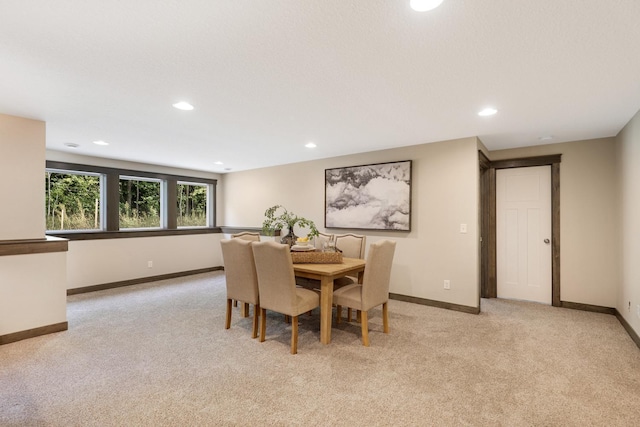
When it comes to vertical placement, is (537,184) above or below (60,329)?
above

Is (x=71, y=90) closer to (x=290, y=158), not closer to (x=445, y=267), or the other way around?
(x=290, y=158)

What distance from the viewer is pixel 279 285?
9.05 ft

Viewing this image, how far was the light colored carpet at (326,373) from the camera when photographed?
1850 millimetres

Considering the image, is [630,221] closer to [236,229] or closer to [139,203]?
[236,229]

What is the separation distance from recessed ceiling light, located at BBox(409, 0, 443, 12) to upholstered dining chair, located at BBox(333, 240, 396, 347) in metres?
1.84

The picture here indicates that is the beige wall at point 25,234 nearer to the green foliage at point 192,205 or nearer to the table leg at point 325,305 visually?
the table leg at point 325,305

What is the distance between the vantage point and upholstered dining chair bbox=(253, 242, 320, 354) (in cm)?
268

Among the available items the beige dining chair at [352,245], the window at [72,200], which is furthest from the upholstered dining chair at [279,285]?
the window at [72,200]

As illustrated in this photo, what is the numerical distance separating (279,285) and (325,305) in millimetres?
461

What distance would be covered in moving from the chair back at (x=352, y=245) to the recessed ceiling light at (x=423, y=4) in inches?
114

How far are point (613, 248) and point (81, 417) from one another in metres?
5.30

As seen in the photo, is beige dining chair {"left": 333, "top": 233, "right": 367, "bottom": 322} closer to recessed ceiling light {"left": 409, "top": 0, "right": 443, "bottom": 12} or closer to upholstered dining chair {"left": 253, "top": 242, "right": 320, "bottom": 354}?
upholstered dining chair {"left": 253, "top": 242, "right": 320, "bottom": 354}

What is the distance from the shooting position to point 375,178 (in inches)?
179

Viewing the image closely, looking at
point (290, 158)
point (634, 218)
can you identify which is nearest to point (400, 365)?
point (634, 218)
